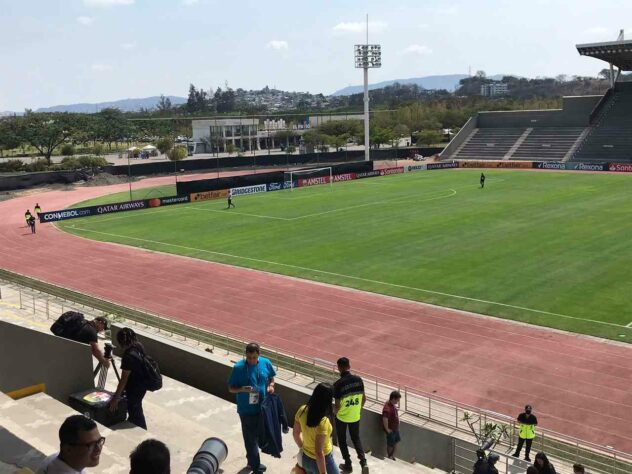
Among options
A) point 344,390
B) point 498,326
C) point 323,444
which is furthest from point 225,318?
point 323,444

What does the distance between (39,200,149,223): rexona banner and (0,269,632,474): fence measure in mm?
23394

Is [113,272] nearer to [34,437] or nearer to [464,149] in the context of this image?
[34,437]

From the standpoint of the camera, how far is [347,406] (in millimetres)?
8492

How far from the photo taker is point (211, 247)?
36.2 meters

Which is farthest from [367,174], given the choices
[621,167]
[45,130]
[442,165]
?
[45,130]

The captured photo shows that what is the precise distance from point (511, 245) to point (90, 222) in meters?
29.9

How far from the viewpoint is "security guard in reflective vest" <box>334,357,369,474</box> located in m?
8.29

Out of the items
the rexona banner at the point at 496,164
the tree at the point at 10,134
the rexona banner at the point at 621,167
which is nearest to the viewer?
the rexona banner at the point at 621,167

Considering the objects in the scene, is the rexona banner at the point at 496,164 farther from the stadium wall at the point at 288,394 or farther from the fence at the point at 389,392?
the stadium wall at the point at 288,394

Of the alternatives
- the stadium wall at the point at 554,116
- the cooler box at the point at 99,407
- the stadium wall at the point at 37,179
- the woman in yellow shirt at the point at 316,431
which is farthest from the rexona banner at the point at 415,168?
the woman in yellow shirt at the point at 316,431

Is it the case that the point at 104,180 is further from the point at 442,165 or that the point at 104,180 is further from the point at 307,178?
the point at 442,165

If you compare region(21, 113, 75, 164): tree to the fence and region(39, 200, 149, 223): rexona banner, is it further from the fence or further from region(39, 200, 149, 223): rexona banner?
the fence

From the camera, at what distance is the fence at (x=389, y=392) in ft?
40.4

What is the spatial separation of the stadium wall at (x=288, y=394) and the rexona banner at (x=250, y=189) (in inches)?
1917
